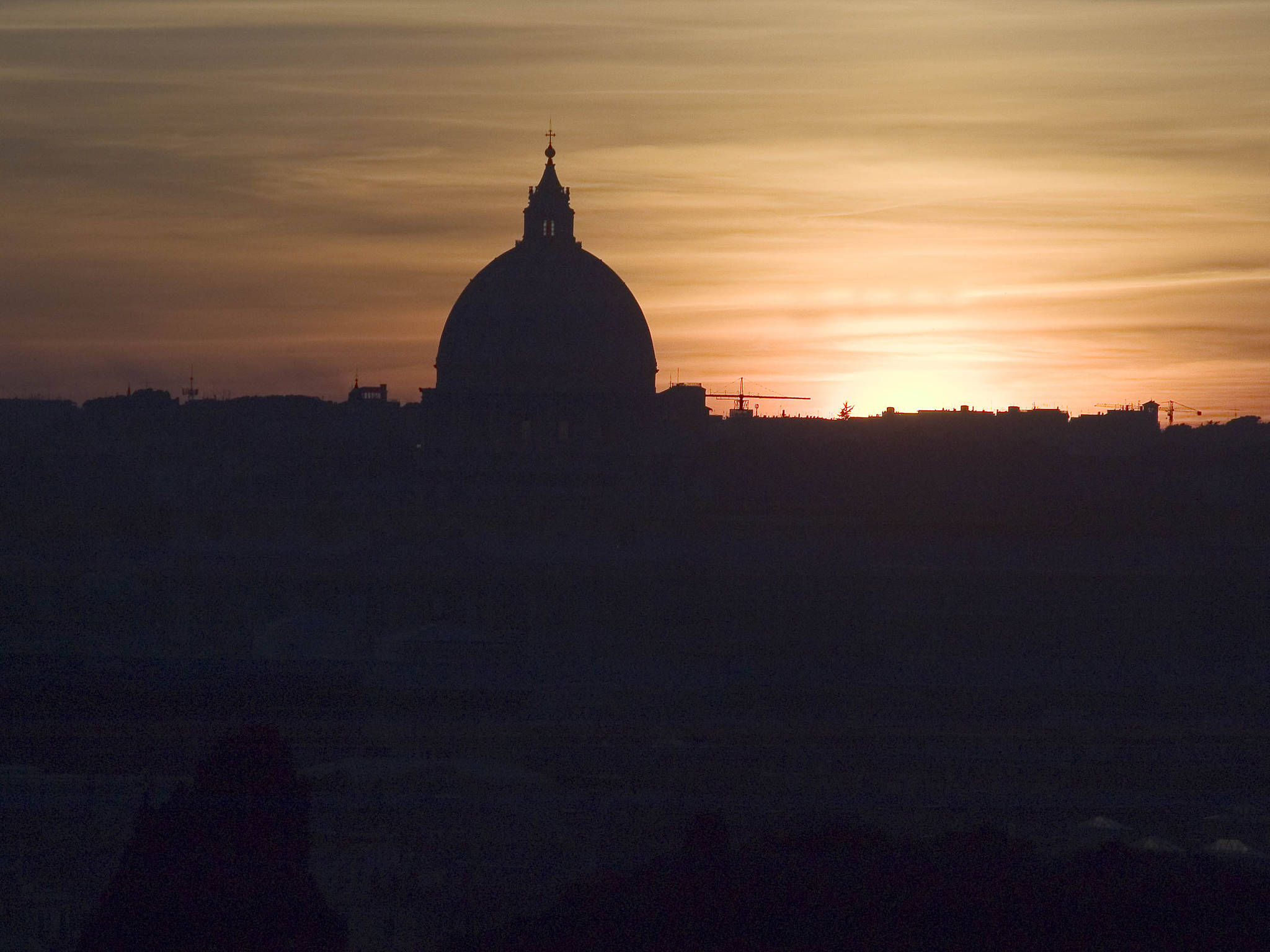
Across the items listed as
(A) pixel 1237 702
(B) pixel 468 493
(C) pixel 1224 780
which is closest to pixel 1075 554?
(A) pixel 1237 702

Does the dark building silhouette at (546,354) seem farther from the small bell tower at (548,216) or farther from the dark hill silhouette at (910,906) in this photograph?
the dark hill silhouette at (910,906)

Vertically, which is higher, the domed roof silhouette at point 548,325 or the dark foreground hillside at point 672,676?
the domed roof silhouette at point 548,325

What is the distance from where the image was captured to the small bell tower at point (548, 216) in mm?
45094

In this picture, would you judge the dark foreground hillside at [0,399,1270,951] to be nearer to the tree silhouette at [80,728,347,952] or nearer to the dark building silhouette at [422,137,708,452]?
the tree silhouette at [80,728,347,952]

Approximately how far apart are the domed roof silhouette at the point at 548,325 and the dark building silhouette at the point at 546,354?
0.02 m

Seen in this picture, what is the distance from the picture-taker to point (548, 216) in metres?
45.3

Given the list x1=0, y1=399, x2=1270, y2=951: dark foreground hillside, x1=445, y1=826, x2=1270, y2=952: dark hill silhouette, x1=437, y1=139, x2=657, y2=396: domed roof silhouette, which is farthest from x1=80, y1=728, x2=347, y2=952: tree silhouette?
x1=437, y1=139, x2=657, y2=396: domed roof silhouette

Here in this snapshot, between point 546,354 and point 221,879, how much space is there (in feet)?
117

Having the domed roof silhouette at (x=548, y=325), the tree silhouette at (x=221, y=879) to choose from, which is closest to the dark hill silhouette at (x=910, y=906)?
the tree silhouette at (x=221, y=879)

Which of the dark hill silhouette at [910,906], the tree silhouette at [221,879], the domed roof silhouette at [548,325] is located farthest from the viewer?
the domed roof silhouette at [548,325]

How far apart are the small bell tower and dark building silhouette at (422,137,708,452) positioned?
0.03 meters

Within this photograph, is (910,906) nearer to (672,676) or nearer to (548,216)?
(672,676)

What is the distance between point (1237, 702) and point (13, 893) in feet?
38.5

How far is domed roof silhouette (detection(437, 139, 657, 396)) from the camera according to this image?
145 feet
